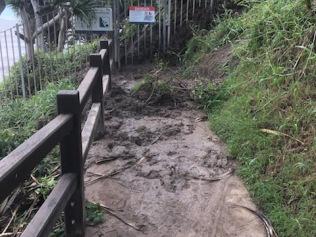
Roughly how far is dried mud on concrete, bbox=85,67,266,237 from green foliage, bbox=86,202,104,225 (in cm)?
5

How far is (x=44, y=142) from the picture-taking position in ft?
6.78

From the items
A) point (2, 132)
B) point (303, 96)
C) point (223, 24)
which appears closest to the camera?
point (303, 96)

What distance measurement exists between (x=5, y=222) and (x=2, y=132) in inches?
71.1

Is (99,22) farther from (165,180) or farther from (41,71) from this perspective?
(165,180)

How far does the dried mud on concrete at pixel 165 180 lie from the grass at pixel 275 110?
182 millimetres

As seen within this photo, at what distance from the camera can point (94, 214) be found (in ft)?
10.5

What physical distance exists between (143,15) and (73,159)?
5.44m

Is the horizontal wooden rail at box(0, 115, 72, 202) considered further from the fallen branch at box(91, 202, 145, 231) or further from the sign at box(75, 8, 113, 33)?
the sign at box(75, 8, 113, 33)

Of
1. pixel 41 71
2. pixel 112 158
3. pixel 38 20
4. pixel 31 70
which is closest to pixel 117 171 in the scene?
pixel 112 158

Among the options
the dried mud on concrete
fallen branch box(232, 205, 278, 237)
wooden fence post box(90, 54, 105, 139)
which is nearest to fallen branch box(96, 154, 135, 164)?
the dried mud on concrete

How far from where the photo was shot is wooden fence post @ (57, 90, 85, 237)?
2.60 metres

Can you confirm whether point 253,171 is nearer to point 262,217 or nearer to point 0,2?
point 262,217

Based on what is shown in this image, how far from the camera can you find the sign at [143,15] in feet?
25.1

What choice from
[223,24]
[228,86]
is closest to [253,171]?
[228,86]
